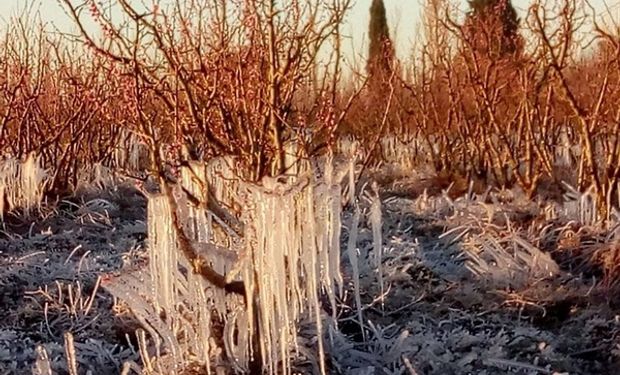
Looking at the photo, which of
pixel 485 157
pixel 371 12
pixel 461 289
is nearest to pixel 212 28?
pixel 461 289

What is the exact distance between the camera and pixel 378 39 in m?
20.3

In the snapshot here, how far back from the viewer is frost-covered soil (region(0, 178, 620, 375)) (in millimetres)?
4656

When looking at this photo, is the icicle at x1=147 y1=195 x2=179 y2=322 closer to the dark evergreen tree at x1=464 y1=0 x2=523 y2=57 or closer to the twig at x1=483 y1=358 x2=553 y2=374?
the twig at x1=483 y1=358 x2=553 y2=374

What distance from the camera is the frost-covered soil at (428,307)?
4656mm

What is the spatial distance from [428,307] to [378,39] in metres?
15.3

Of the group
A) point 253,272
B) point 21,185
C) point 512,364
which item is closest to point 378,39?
point 21,185

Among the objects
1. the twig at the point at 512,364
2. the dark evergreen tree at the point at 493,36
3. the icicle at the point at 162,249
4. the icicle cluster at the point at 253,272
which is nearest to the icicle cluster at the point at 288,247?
the icicle cluster at the point at 253,272

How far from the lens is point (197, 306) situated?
3.98 meters

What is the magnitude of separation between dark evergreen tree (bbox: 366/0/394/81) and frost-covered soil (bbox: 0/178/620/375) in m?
6.28

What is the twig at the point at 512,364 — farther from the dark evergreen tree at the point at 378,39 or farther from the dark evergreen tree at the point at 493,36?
the dark evergreen tree at the point at 378,39

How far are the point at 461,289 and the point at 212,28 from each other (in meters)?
2.77

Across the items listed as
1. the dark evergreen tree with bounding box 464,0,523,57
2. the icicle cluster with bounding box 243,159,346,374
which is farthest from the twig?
the dark evergreen tree with bounding box 464,0,523,57

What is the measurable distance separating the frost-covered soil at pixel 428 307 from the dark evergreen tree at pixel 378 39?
20.6 ft

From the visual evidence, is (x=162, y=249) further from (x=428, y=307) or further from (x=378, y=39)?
(x=378, y=39)
